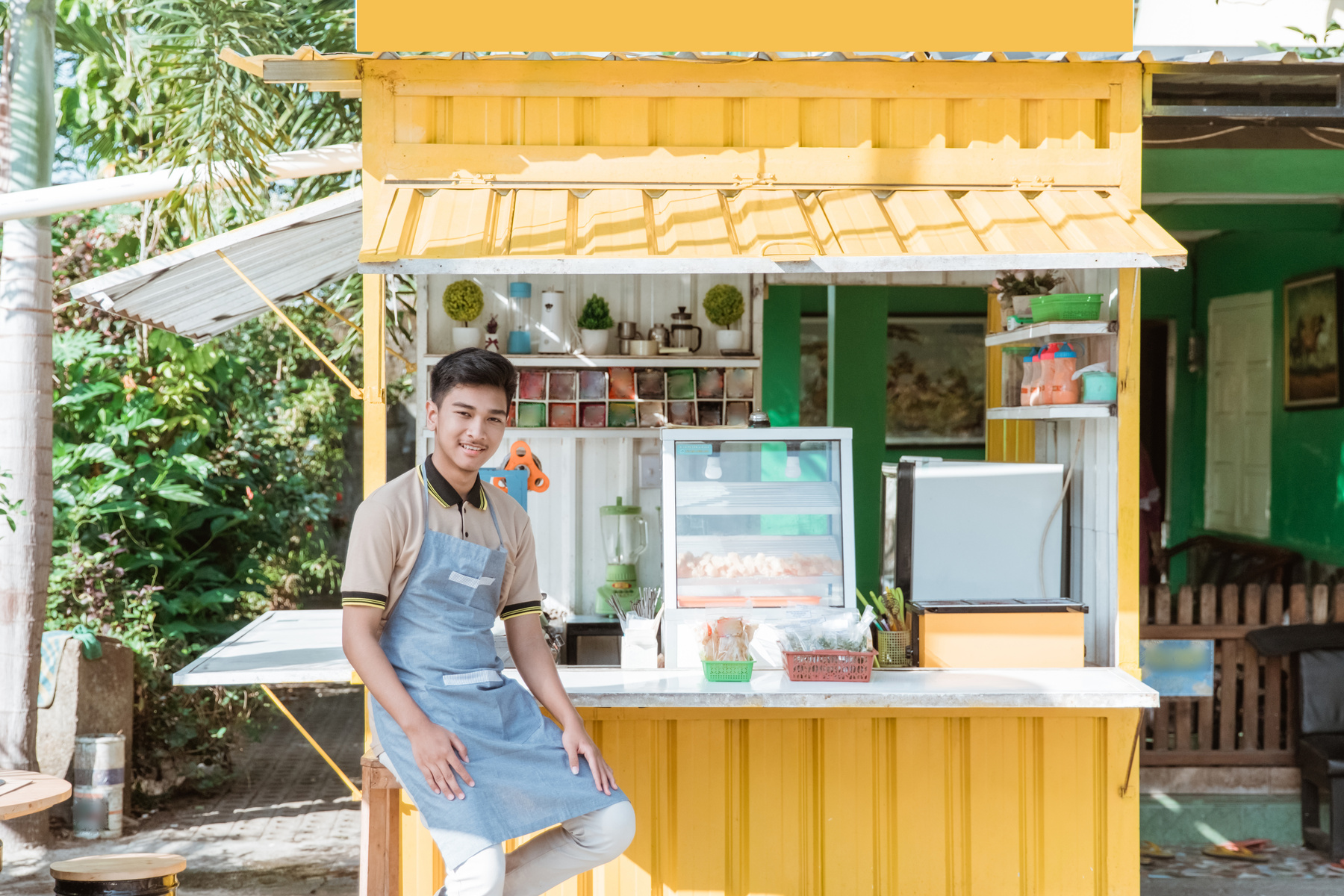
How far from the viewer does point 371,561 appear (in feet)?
10.2

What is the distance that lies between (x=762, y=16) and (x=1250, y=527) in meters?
5.90

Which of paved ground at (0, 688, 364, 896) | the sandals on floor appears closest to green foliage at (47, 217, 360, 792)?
paved ground at (0, 688, 364, 896)

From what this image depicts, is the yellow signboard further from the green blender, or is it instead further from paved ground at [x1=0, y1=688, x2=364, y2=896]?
paved ground at [x1=0, y1=688, x2=364, y2=896]

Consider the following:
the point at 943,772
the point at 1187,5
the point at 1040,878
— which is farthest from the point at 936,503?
the point at 1187,5

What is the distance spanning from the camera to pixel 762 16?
14.2ft

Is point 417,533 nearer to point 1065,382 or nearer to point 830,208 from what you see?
point 830,208

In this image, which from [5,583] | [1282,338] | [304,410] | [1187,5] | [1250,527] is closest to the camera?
[1187,5]

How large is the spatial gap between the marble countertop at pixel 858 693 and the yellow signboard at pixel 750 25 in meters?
2.27

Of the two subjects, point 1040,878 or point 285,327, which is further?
point 285,327

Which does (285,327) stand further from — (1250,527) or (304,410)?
(1250,527)

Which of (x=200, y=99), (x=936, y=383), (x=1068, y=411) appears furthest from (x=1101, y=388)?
(x=936, y=383)

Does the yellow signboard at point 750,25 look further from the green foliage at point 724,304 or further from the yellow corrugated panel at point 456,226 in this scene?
the green foliage at point 724,304

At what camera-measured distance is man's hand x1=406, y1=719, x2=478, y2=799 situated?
309 cm

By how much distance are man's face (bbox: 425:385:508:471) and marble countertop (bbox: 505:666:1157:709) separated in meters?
0.98
